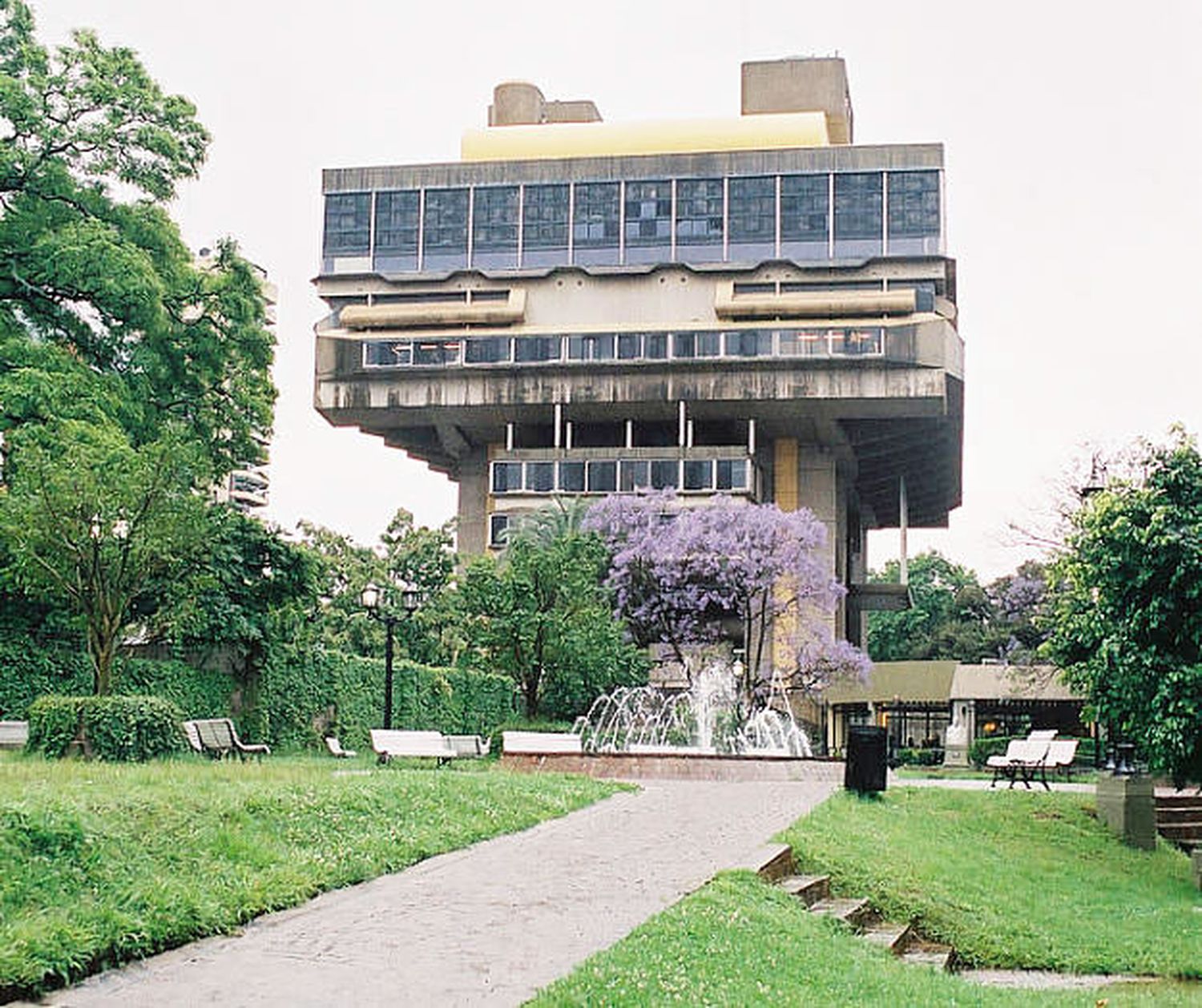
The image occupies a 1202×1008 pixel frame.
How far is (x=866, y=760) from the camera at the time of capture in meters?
23.0

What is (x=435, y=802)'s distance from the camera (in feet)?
55.5

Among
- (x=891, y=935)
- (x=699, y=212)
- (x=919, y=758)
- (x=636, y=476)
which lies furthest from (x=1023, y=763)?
(x=699, y=212)

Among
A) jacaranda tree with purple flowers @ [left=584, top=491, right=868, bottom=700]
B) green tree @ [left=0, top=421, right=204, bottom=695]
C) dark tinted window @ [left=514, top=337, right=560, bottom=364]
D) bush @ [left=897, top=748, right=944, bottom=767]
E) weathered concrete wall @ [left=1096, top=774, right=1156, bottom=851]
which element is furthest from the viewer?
dark tinted window @ [left=514, top=337, right=560, bottom=364]

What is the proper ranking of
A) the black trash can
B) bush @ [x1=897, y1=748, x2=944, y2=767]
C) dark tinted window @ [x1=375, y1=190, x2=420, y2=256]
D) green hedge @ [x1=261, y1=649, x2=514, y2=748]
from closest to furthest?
the black trash can → green hedge @ [x1=261, y1=649, x2=514, y2=748] → bush @ [x1=897, y1=748, x2=944, y2=767] → dark tinted window @ [x1=375, y1=190, x2=420, y2=256]

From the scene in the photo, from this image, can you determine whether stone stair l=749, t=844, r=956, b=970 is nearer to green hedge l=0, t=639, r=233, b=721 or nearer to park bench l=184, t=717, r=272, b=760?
park bench l=184, t=717, r=272, b=760

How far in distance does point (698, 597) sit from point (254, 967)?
162 ft

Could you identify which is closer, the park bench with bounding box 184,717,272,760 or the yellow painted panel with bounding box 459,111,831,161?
the park bench with bounding box 184,717,272,760

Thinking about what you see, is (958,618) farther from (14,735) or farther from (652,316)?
(14,735)

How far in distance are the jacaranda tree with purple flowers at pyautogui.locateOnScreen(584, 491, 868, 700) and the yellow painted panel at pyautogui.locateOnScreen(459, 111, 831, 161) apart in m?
23.9

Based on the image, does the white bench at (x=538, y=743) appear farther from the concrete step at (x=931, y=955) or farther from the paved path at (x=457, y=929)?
the concrete step at (x=931, y=955)

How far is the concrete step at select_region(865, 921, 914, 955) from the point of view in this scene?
13609 millimetres

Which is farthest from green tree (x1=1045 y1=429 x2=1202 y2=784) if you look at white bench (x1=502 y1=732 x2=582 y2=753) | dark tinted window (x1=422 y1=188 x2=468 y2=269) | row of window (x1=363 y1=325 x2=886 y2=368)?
dark tinted window (x1=422 y1=188 x2=468 y2=269)

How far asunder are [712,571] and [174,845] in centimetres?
4837

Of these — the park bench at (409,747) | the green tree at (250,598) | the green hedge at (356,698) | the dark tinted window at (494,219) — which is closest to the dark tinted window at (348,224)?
the dark tinted window at (494,219)
